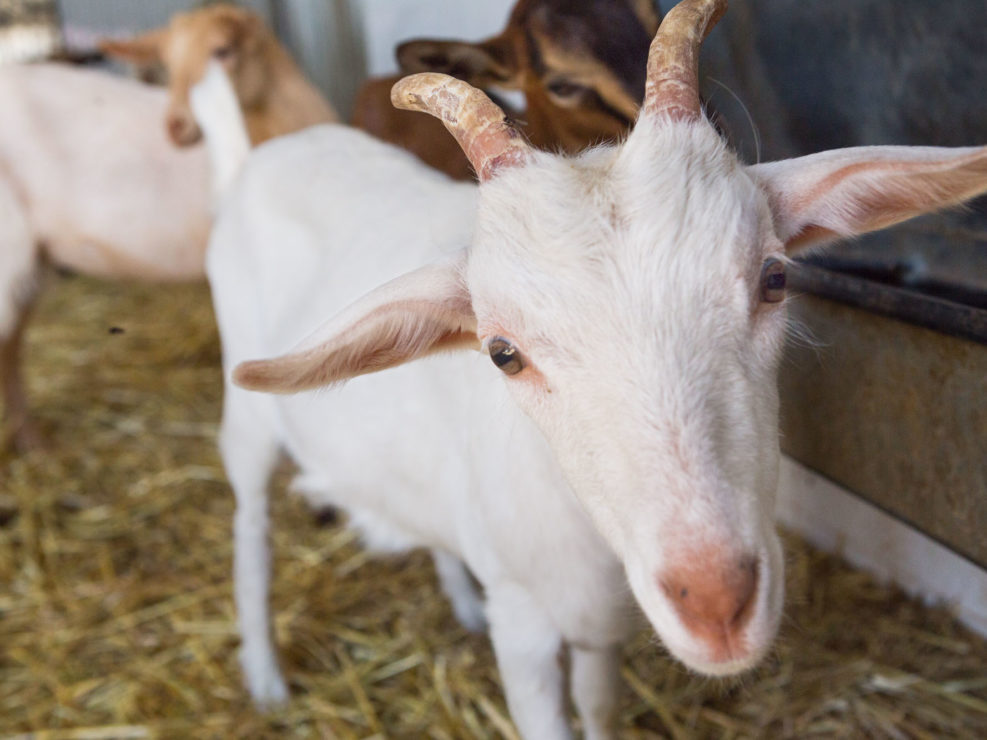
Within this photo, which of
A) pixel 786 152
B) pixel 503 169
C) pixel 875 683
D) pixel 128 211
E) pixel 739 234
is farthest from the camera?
pixel 128 211

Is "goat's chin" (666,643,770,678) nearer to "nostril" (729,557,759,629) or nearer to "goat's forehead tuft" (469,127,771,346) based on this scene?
"nostril" (729,557,759,629)

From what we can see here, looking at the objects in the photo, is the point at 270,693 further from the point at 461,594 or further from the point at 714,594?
the point at 714,594

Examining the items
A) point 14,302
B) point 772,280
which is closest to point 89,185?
point 14,302

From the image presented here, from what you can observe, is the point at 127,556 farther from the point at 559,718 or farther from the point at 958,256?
the point at 958,256

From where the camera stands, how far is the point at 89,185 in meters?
4.42

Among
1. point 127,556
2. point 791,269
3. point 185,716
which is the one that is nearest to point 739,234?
point 791,269

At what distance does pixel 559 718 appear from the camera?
6.45ft

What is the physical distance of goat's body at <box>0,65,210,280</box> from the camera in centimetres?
436

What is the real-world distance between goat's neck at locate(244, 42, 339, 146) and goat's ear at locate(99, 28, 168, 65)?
20.1 inches

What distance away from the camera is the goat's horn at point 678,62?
1.31m

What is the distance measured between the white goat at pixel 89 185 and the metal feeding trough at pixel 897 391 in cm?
316

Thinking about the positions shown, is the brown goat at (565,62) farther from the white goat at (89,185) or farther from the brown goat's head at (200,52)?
the white goat at (89,185)

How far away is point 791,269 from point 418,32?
1433 mm

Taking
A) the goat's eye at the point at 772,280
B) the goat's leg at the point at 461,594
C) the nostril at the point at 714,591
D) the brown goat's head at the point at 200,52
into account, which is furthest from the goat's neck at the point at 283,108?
the nostril at the point at 714,591
